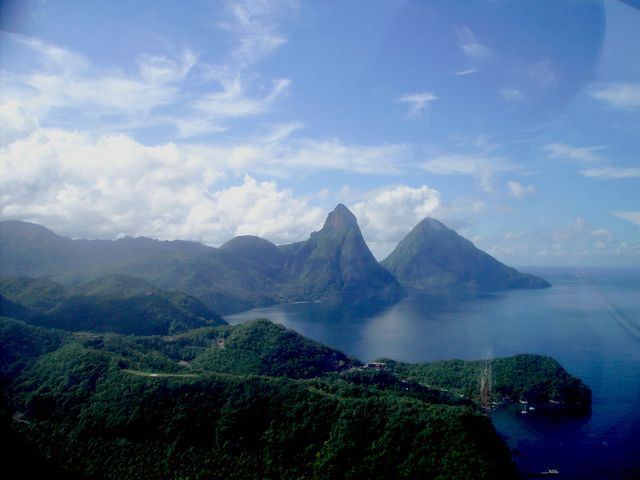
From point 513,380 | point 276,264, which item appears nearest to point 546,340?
point 513,380

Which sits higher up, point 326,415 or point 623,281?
point 623,281

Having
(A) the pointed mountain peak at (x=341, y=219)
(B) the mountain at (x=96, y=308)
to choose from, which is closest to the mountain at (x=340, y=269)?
(A) the pointed mountain peak at (x=341, y=219)

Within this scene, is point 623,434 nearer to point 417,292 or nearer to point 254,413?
point 254,413

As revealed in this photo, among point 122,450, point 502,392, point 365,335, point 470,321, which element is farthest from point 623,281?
point 122,450

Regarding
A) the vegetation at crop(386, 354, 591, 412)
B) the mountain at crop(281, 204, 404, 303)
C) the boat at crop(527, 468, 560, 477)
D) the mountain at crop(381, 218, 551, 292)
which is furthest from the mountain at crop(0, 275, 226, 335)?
the mountain at crop(381, 218, 551, 292)

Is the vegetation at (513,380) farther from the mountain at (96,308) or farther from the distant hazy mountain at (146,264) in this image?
the distant hazy mountain at (146,264)

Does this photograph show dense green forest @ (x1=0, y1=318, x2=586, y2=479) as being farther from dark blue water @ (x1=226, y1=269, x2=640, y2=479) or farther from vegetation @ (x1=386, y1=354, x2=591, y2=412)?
vegetation @ (x1=386, y1=354, x2=591, y2=412)
